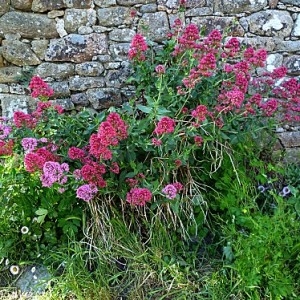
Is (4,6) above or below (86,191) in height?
above

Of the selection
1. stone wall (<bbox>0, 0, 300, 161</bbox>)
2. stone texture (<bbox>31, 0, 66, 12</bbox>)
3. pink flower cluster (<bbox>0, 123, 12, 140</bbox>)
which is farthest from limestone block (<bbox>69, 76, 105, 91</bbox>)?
pink flower cluster (<bbox>0, 123, 12, 140</bbox>)

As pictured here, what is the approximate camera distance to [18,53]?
3070 mm

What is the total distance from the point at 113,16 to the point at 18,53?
72 centimetres

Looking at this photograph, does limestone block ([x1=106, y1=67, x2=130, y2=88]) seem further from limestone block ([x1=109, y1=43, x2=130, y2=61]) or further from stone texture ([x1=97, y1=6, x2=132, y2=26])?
stone texture ([x1=97, y1=6, x2=132, y2=26])

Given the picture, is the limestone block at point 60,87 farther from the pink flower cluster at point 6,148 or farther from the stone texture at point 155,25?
the pink flower cluster at point 6,148

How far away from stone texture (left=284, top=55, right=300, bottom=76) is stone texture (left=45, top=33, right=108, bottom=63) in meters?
1.35

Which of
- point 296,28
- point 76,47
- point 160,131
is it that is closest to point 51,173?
point 160,131

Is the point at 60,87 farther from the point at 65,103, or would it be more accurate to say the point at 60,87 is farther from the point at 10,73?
the point at 10,73

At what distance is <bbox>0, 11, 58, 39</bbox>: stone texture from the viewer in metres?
3.01

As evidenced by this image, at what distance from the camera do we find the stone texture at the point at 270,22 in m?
3.12

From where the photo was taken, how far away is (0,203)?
253cm

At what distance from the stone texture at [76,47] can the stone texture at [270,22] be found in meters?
1.08

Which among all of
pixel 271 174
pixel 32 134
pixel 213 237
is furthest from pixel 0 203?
pixel 271 174

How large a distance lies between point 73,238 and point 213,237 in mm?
862
